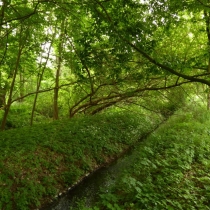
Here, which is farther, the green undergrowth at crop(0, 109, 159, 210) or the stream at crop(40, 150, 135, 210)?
the stream at crop(40, 150, 135, 210)

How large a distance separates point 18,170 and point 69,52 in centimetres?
544

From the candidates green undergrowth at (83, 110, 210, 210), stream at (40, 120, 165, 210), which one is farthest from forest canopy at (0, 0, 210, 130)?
stream at (40, 120, 165, 210)

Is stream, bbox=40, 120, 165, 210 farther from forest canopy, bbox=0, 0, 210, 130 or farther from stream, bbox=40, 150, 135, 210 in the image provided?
forest canopy, bbox=0, 0, 210, 130

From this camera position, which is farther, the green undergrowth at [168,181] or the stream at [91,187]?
the stream at [91,187]

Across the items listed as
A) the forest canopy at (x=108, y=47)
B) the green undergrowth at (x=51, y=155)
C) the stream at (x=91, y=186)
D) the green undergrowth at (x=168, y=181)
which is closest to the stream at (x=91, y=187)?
the stream at (x=91, y=186)

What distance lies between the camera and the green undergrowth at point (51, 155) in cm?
553

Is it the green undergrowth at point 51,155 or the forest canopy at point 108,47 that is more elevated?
the forest canopy at point 108,47

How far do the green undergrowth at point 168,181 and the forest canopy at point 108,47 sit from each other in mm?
2306

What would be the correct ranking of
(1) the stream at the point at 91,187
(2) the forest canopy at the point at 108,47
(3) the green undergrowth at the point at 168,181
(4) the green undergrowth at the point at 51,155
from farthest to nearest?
(1) the stream at the point at 91,187 → (4) the green undergrowth at the point at 51,155 → (2) the forest canopy at the point at 108,47 → (3) the green undergrowth at the point at 168,181

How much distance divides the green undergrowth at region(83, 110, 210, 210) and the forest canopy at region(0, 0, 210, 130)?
2.31m

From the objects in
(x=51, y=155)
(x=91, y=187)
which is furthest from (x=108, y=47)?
(x=91, y=187)

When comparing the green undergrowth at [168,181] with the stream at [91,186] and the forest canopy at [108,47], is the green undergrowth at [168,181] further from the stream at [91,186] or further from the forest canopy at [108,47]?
the forest canopy at [108,47]

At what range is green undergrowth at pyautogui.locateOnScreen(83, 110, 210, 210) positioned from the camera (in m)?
4.48

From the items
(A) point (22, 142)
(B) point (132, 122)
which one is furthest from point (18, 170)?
(B) point (132, 122)
